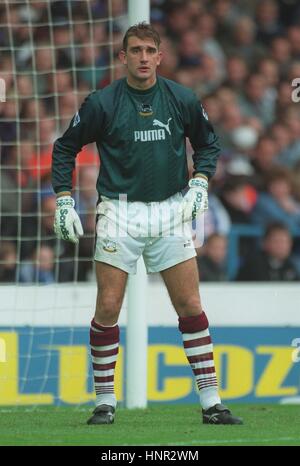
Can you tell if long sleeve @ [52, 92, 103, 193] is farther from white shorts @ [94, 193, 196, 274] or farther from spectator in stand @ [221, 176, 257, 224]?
spectator in stand @ [221, 176, 257, 224]

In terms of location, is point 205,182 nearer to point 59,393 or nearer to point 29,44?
point 59,393

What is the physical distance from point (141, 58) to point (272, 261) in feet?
13.2

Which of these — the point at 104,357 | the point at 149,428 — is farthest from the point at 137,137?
the point at 149,428

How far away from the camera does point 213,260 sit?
9.68 metres

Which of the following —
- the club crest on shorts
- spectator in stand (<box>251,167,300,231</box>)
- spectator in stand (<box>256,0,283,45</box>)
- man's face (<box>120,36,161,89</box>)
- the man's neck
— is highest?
spectator in stand (<box>256,0,283,45</box>)

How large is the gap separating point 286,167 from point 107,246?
217 inches

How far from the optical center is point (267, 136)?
11688 millimetres

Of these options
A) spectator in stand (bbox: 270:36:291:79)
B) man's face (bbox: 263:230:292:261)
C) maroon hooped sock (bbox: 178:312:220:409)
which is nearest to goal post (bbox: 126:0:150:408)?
maroon hooped sock (bbox: 178:312:220:409)

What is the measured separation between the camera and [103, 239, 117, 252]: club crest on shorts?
6.30 m

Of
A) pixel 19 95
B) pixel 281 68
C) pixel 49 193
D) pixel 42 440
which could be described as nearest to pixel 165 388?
pixel 49 193

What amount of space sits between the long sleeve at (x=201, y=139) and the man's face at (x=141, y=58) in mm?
287

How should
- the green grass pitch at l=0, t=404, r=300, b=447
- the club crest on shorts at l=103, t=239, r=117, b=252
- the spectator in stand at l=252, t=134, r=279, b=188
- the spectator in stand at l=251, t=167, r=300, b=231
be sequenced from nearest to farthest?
the green grass pitch at l=0, t=404, r=300, b=447
the club crest on shorts at l=103, t=239, r=117, b=252
the spectator in stand at l=251, t=167, r=300, b=231
the spectator in stand at l=252, t=134, r=279, b=188

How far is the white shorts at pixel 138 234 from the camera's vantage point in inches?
249

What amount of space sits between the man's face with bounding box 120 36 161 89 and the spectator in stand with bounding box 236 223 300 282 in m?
3.71
